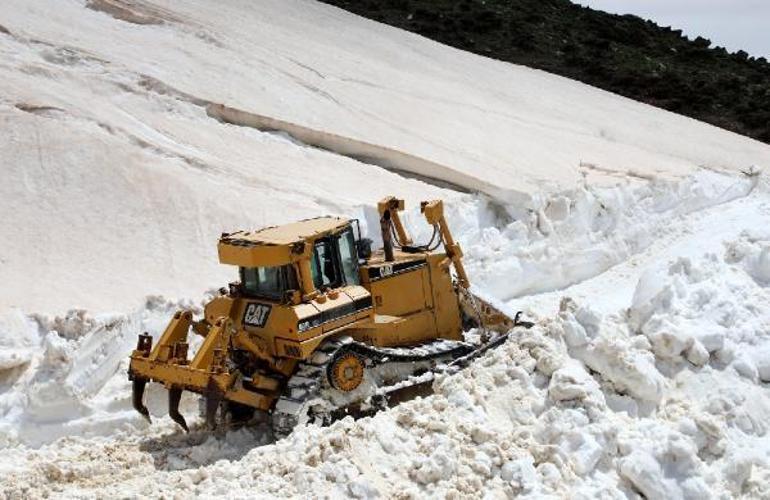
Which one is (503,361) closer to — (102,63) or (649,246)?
(649,246)

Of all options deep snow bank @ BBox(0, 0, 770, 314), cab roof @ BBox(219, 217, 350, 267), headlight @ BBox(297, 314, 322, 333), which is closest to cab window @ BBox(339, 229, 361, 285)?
cab roof @ BBox(219, 217, 350, 267)

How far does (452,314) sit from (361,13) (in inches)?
818

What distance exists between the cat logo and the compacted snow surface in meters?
0.90

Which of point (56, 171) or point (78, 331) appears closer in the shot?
point (78, 331)

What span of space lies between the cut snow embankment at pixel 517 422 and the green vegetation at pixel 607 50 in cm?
1573

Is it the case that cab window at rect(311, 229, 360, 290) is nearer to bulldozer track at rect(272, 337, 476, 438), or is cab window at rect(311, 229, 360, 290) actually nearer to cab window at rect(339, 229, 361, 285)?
cab window at rect(339, 229, 361, 285)

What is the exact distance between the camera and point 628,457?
25.5ft

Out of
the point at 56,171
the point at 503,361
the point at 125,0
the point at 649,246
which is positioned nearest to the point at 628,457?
the point at 503,361

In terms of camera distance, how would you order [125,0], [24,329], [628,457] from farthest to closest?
[125,0] → [24,329] → [628,457]

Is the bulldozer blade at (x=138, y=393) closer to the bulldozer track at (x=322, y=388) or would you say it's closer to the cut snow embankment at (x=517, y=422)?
the cut snow embankment at (x=517, y=422)

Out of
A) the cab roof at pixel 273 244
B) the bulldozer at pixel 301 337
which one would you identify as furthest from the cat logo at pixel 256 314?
the cab roof at pixel 273 244

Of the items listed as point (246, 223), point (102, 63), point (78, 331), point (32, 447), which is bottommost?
point (32, 447)

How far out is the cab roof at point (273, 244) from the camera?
8188mm

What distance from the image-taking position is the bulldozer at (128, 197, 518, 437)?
318 inches
